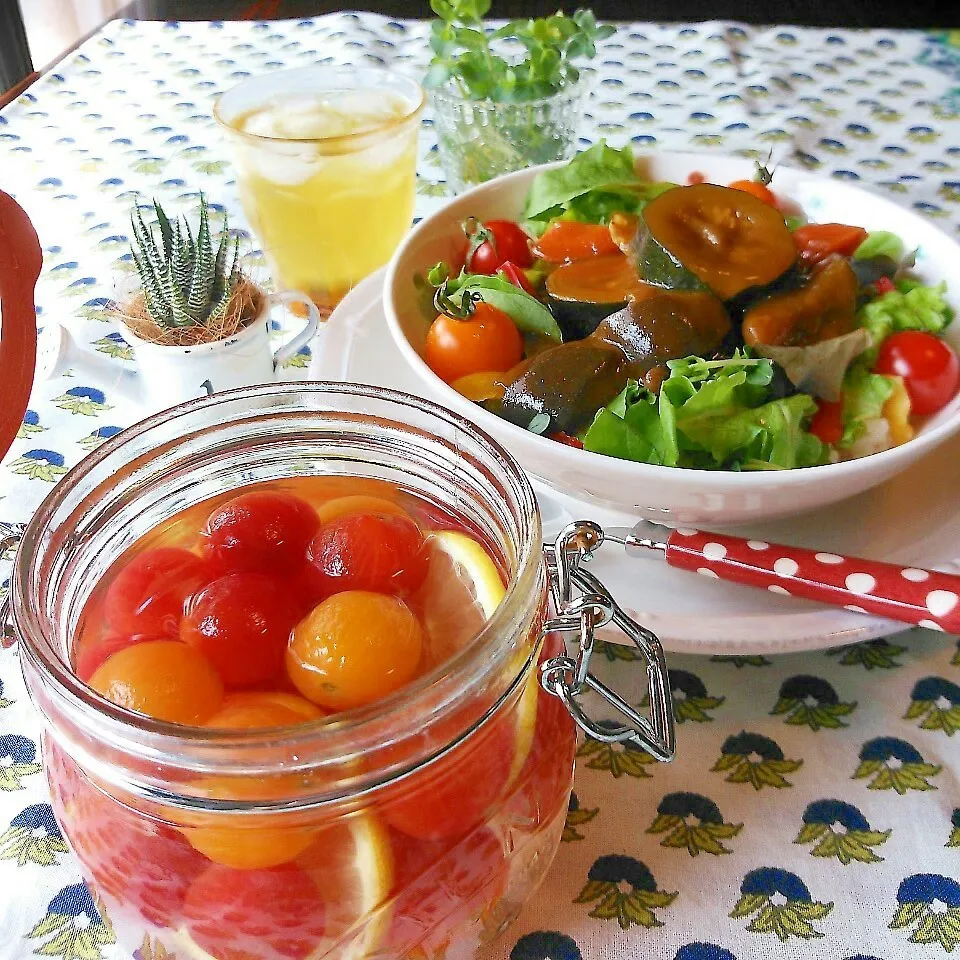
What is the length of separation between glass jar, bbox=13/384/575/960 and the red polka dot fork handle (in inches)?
8.2

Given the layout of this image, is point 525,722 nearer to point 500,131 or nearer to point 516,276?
point 516,276

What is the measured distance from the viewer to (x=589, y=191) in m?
1.06

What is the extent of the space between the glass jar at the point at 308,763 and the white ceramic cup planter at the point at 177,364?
342mm

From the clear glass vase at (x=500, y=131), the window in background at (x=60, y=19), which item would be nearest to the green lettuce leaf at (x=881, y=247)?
the clear glass vase at (x=500, y=131)

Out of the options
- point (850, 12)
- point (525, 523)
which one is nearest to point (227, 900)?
point (525, 523)

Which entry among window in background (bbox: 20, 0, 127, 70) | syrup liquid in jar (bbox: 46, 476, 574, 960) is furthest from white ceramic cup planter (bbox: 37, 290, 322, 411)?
window in background (bbox: 20, 0, 127, 70)

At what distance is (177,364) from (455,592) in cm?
48

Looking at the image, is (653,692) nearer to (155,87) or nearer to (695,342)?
(695,342)

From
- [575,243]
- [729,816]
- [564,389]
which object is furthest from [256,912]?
[575,243]

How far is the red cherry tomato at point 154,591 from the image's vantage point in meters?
0.46

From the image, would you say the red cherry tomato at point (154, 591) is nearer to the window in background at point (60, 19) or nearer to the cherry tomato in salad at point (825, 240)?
the cherry tomato in salad at point (825, 240)

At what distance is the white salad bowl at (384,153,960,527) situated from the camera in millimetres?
684

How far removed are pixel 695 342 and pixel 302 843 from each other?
2.08 ft

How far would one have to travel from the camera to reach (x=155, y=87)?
163 centimetres
